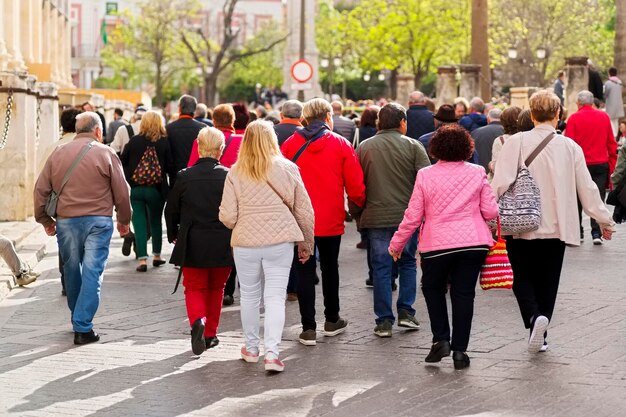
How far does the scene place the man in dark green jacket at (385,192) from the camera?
11.2 metres

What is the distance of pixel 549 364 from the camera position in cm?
976

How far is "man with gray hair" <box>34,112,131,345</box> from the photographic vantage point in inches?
443

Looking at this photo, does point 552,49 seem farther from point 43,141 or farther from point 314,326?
point 314,326

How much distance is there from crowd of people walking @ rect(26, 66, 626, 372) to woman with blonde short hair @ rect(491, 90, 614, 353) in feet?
0.03

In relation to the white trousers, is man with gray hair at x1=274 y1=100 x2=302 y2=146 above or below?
above

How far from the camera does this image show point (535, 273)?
10.4 meters

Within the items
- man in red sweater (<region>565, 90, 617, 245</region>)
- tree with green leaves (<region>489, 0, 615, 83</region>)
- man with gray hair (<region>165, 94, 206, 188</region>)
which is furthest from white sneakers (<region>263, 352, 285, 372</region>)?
tree with green leaves (<region>489, 0, 615, 83</region>)

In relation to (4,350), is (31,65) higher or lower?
higher

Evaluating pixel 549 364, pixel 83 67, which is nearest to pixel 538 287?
pixel 549 364

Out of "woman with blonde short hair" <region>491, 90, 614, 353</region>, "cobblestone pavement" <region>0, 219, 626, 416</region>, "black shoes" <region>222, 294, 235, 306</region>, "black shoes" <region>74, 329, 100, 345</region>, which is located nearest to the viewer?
"cobblestone pavement" <region>0, 219, 626, 416</region>

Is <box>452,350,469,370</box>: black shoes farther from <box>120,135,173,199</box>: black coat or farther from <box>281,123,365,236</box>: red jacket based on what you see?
<box>120,135,173,199</box>: black coat

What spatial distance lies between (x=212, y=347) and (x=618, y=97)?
21823 mm

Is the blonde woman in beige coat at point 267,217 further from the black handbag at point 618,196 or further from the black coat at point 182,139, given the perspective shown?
the black coat at point 182,139

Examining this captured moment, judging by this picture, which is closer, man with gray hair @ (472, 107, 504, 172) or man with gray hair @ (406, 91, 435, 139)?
man with gray hair @ (472, 107, 504, 172)
